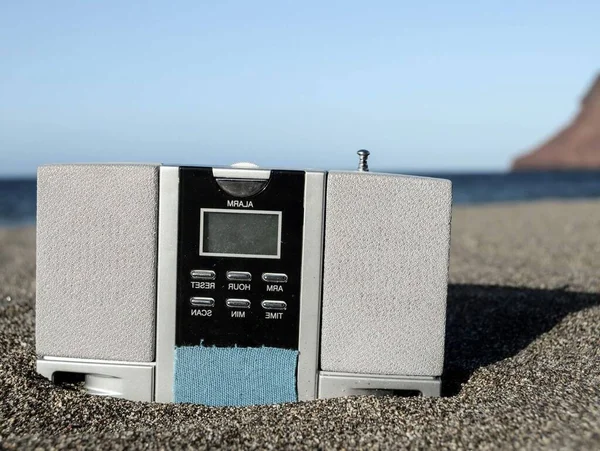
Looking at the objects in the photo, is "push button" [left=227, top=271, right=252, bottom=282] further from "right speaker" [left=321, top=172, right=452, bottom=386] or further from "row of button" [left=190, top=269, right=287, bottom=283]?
"right speaker" [left=321, top=172, right=452, bottom=386]

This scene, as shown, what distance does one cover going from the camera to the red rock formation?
263 feet

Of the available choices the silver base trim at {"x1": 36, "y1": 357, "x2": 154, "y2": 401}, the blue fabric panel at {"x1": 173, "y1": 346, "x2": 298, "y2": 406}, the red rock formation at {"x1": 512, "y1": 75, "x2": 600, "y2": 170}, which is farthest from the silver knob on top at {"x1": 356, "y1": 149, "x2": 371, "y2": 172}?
the red rock formation at {"x1": 512, "y1": 75, "x2": 600, "y2": 170}

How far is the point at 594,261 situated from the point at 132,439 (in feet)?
17.1

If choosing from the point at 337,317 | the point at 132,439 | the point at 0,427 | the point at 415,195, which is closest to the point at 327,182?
the point at 415,195

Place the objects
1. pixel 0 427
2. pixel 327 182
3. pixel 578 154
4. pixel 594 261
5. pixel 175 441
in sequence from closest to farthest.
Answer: pixel 175 441 < pixel 0 427 < pixel 327 182 < pixel 594 261 < pixel 578 154

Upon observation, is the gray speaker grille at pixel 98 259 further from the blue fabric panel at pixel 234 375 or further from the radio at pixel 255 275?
the blue fabric panel at pixel 234 375

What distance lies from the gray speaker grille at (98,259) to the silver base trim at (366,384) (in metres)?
0.62

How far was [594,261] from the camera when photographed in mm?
6047

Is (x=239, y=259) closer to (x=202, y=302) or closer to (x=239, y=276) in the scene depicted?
(x=239, y=276)

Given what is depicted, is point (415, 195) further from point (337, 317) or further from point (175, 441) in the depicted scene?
point (175, 441)

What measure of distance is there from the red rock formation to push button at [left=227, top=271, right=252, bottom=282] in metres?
84.1

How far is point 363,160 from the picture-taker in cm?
244

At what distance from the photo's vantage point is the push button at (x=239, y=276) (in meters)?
2.29

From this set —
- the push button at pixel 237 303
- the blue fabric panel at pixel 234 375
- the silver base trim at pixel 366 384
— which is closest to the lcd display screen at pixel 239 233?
the push button at pixel 237 303
